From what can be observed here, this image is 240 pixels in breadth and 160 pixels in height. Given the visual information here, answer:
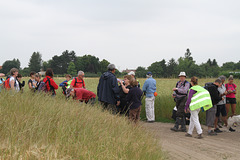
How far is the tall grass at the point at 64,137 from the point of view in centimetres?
315

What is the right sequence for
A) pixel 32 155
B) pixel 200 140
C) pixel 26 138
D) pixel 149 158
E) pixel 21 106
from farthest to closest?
pixel 200 140, pixel 21 106, pixel 149 158, pixel 26 138, pixel 32 155

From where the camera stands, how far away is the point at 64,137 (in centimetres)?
399

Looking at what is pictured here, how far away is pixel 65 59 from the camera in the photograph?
4311 inches

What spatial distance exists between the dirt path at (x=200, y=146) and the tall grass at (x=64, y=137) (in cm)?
98

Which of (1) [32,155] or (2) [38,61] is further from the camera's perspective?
(2) [38,61]

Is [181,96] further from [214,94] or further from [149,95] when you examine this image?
[149,95]

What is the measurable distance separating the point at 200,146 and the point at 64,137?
417 centimetres

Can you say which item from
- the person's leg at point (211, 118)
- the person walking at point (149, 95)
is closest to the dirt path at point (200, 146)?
the person's leg at point (211, 118)

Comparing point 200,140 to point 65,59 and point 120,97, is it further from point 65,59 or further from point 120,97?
point 65,59

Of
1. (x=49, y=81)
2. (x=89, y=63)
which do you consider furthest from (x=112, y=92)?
(x=89, y=63)

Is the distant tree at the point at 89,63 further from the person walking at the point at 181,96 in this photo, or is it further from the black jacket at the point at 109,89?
the black jacket at the point at 109,89

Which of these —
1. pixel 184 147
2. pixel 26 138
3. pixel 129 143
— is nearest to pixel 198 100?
pixel 184 147

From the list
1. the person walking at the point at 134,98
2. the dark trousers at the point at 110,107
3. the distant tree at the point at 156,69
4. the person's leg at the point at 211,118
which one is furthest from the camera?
the distant tree at the point at 156,69

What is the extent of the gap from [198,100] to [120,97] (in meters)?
2.33
